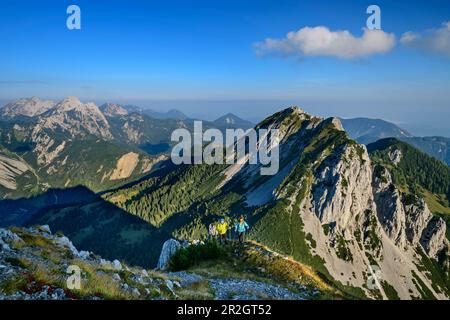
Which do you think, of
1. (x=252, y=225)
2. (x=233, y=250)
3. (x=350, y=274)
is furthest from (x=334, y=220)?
(x=233, y=250)

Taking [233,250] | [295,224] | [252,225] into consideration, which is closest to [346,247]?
[295,224]

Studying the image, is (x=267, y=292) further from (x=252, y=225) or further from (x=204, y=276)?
(x=252, y=225)

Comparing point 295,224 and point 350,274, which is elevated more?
point 295,224

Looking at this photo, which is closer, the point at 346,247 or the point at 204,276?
the point at 204,276

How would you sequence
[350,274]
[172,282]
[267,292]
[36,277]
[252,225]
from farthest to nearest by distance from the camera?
[252,225] < [350,274] < [267,292] < [172,282] < [36,277]

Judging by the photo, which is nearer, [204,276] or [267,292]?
[267,292]

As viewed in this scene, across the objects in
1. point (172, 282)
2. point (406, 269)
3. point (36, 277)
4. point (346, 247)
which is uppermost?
point (36, 277)

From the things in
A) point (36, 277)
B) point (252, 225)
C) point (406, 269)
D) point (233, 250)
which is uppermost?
point (36, 277)
